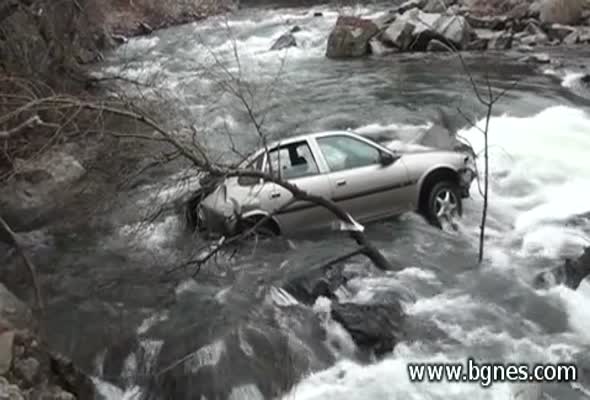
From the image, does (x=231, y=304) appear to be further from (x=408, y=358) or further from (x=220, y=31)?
(x=220, y=31)

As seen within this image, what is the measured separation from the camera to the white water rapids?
23.5 ft

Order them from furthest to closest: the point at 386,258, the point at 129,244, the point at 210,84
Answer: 1. the point at 210,84
2. the point at 129,244
3. the point at 386,258

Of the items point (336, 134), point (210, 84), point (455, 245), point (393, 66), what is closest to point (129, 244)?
point (336, 134)

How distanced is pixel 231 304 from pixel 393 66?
1496cm

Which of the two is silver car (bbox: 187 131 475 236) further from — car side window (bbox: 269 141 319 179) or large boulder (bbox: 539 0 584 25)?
large boulder (bbox: 539 0 584 25)

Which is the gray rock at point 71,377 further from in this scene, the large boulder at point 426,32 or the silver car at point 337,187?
the large boulder at point 426,32

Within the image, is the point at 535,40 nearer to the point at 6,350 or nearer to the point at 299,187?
the point at 299,187

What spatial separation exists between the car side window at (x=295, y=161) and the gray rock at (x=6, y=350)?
427cm

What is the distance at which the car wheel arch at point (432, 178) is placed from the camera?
10.1 meters

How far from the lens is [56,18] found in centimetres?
1549

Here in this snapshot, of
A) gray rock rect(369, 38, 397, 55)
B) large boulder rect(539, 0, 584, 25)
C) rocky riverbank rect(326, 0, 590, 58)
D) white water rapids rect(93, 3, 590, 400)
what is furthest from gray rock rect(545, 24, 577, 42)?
gray rock rect(369, 38, 397, 55)

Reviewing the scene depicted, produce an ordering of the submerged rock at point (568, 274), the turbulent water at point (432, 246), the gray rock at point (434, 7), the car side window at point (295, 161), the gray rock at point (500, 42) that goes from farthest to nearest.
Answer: the gray rock at point (434, 7) < the gray rock at point (500, 42) < the car side window at point (295, 161) < the submerged rock at point (568, 274) < the turbulent water at point (432, 246)

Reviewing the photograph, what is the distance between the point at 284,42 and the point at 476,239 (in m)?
18.3

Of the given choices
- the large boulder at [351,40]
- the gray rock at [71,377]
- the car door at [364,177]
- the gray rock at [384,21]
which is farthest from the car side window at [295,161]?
the gray rock at [384,21]
